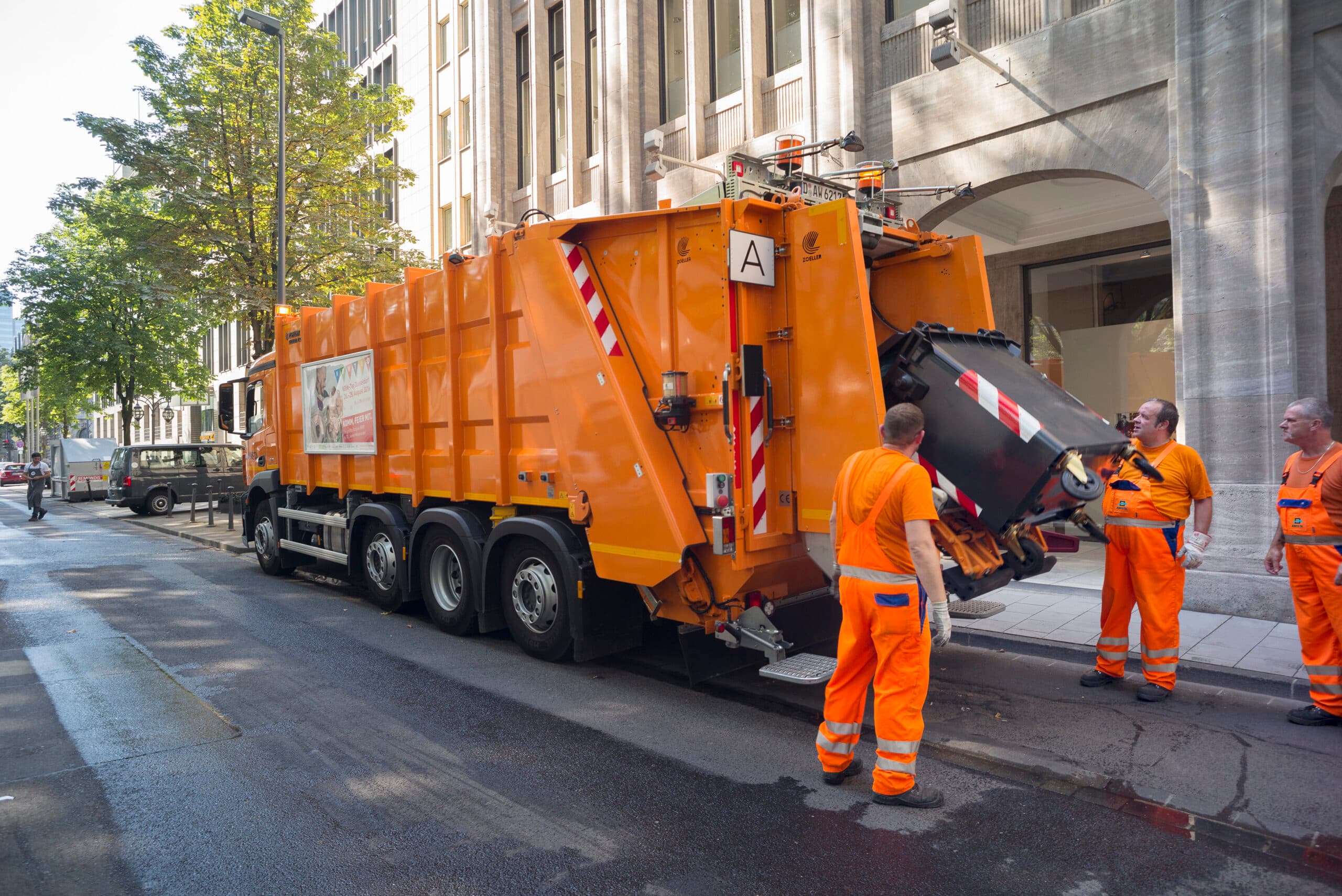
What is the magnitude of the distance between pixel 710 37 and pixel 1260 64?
309 inches

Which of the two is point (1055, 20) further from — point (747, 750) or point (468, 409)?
point (747, 750)

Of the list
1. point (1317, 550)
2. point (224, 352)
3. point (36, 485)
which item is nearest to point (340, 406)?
point (1317, 550)

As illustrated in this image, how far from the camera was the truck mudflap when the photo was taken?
418cm

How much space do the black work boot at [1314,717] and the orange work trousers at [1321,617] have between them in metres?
0.02

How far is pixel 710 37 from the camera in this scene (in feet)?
42.1

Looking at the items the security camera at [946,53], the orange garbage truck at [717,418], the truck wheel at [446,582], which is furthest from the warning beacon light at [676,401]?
the security camera at [946,53]

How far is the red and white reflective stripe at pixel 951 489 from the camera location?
14.3ft

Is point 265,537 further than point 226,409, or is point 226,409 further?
point 226,409

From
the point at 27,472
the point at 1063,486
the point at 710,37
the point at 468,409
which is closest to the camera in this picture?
the point at 1063,486

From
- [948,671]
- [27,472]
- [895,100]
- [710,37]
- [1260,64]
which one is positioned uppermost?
[710,37]

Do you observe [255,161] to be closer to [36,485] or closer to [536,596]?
[36,485]

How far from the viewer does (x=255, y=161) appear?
50.1ft

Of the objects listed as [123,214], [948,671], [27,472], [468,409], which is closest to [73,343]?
[27,472]

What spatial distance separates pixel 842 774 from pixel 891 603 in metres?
0.88
